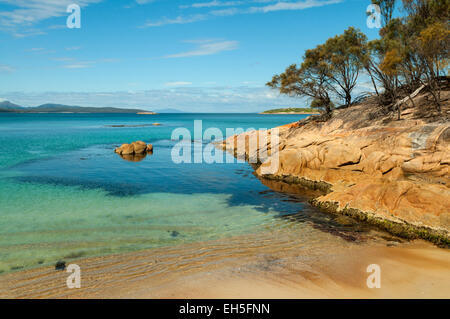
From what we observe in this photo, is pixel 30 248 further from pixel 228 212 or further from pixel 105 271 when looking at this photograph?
pixel 228 212

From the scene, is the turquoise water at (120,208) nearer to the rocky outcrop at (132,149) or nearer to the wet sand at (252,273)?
the wet sand at (252,273)

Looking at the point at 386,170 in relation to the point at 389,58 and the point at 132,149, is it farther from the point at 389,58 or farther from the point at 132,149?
the point at 132,149

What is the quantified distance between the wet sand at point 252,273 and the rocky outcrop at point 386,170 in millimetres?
1555

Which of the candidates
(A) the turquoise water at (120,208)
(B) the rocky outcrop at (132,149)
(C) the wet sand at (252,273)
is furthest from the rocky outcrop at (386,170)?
(B) the rocky outcrop at (132,149)

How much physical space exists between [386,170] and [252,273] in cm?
1157

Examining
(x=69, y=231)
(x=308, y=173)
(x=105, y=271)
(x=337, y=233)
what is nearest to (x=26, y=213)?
(x=69, y=231)

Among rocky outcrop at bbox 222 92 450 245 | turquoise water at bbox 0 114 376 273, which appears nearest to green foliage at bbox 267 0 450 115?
rocky outcrop at bbox 222 92 450 245

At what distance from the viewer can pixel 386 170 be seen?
15711mm

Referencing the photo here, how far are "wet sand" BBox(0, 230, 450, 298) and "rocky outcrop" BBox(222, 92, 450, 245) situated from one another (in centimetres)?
156

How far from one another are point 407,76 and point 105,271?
27139 mm

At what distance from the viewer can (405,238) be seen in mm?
10453

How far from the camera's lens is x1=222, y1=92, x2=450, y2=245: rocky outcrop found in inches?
429

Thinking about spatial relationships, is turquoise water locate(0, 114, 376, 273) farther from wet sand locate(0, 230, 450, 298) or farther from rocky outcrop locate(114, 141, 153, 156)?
rocky outcrop locate(114, 141, 153, 156)
